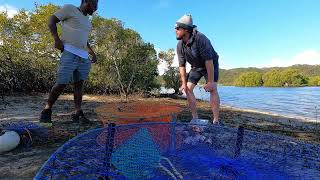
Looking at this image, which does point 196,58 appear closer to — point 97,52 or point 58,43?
point 58,43

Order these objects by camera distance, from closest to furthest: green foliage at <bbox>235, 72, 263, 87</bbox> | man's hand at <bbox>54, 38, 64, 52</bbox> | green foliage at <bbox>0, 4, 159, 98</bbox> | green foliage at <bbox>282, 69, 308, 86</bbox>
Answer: man's hand at <bbox>54, 38, 64, 52</bbox> < green foliage at <bbox>0, 4, 159, 98</bbox> < green foliage at <bbox>282, 69, 308, 86</bbox> < green foliage at <bbox>235, 72, 263, 87</bbox>

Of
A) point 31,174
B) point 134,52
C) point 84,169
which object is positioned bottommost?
point 31,174

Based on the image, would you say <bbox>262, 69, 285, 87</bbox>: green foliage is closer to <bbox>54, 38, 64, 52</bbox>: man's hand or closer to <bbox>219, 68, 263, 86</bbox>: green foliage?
<bbox>219, 68, 263, 86</bbox>: green foliage

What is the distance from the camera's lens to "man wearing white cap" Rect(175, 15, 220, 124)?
4.77m

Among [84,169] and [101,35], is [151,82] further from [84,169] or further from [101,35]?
[84,169]

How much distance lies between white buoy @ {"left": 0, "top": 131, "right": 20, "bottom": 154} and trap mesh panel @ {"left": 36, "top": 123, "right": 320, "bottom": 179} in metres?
1.58

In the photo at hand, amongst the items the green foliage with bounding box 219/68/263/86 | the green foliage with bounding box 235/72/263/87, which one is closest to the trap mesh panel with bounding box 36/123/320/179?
the green foliage with bounding box 235/72/263/87

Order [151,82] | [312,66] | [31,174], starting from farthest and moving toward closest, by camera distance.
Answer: [312,66] < [151,82] < [31,174]

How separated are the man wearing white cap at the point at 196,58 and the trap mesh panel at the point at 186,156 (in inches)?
67.1

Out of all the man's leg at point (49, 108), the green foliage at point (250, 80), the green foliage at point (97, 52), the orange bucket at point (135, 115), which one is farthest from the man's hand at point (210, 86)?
the green foliage at point (250, 80)

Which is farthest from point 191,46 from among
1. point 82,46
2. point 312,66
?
point 312,66

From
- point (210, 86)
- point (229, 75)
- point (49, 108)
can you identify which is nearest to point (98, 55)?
point (49, 108)

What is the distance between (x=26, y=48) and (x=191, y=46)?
11.7 m

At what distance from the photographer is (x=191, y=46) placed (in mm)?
4879
